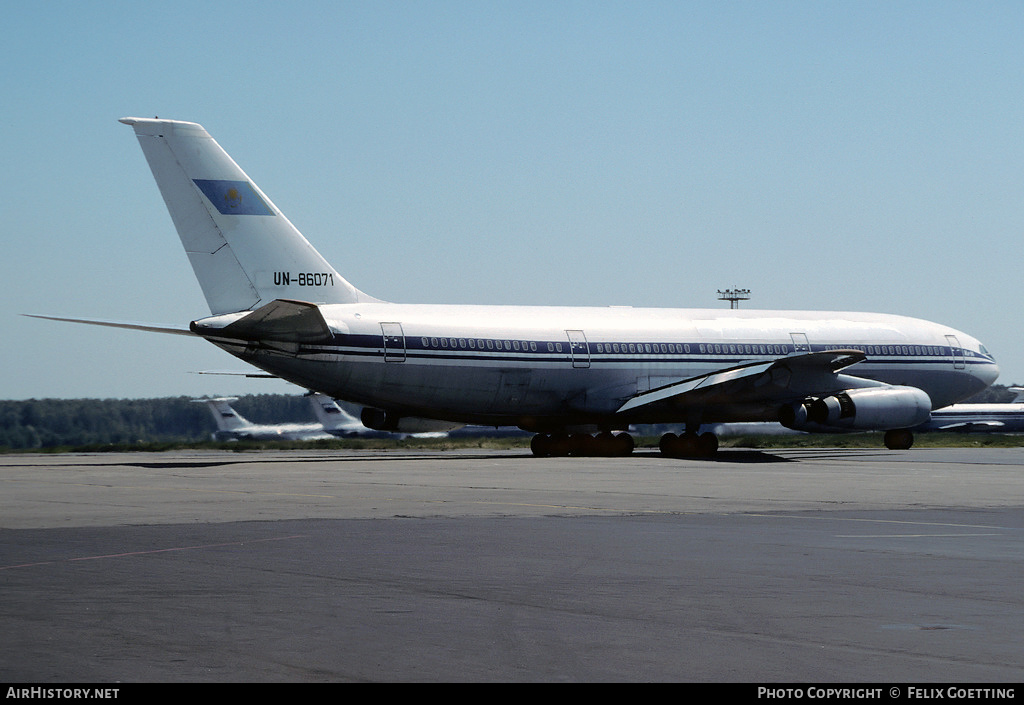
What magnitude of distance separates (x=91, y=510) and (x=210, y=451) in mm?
35332

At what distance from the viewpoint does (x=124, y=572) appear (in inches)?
437

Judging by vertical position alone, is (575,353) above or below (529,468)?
above

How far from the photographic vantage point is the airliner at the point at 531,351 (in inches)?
1378

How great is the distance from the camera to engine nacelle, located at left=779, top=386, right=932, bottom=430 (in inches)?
1580

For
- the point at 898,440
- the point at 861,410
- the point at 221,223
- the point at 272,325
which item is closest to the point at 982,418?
the point at 898,440

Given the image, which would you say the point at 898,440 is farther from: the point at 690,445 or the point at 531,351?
the point at 531,351

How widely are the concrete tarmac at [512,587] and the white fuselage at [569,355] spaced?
50.7 ft

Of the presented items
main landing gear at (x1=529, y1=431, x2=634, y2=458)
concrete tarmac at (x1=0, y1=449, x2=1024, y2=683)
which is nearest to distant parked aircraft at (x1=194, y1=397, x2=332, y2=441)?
main landing gear at (x1=529, y1=431, x2=634, y2=458)

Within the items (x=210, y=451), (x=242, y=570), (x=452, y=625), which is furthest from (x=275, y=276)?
(x=452, y=625)

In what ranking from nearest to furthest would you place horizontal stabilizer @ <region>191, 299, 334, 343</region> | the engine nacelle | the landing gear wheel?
horizontal stabilizer @ <region>191, 299, 334, 343</region>, the engine nacelle, the landing gear wheel

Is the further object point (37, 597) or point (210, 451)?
point (210, 451)

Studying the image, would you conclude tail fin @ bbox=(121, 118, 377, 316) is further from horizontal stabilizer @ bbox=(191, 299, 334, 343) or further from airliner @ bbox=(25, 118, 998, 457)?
horizontal stabilizer @ bbox=(191, 299, 334, 343)

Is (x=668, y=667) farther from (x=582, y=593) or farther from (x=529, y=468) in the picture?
(x=529, y=468)

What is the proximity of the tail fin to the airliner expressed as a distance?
38mm
